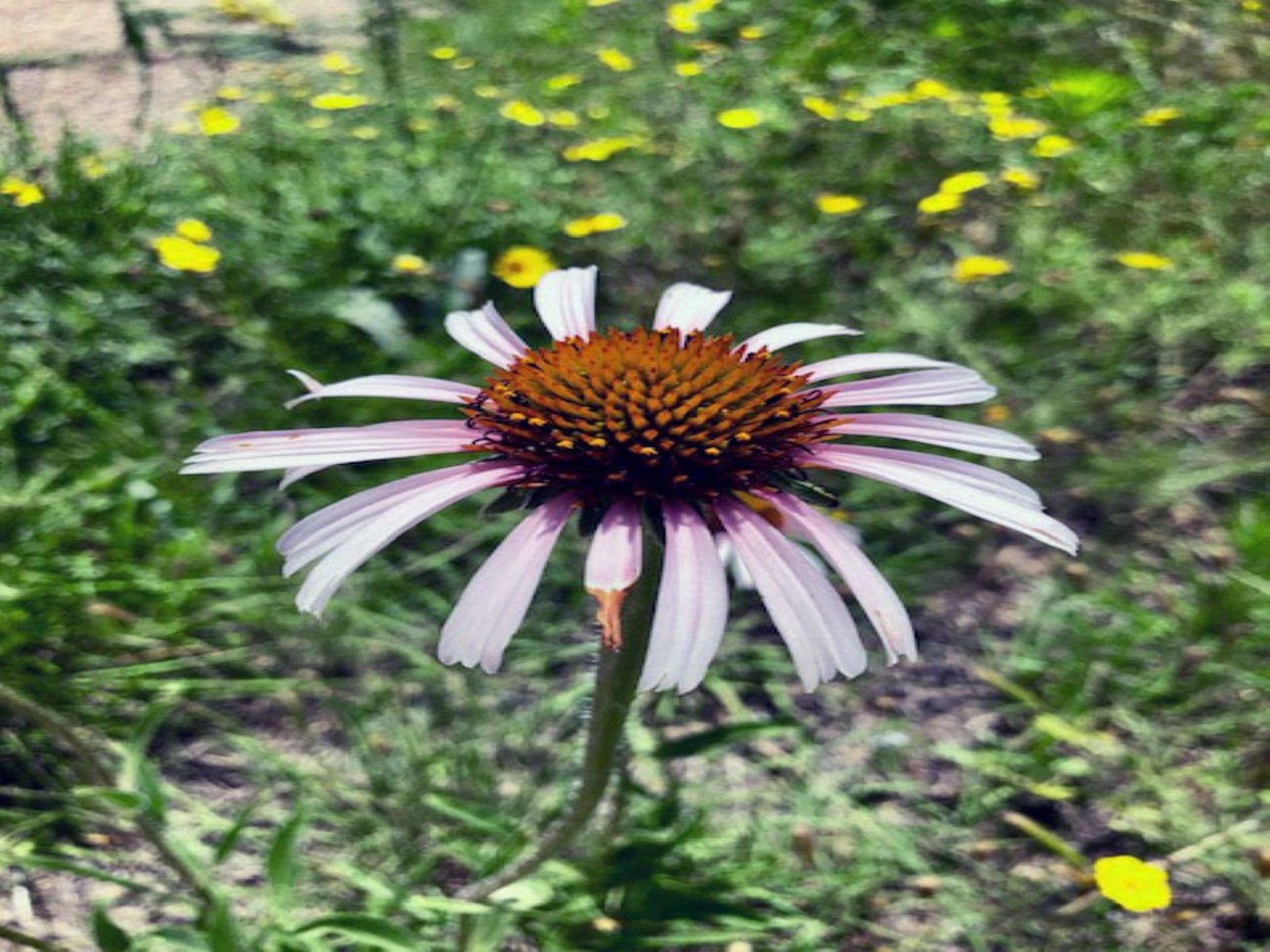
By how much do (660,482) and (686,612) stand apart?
137 millimetres

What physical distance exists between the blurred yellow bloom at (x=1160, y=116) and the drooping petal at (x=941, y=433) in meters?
Answer: 1.96

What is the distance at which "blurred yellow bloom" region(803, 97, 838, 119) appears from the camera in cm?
274

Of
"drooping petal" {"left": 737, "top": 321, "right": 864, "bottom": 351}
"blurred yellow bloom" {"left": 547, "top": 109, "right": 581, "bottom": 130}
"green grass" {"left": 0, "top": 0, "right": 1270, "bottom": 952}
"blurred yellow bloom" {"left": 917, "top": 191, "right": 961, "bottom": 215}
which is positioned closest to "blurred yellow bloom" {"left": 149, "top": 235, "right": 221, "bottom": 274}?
"green grass" {"left": 0, "top": 0, "right": 1270, "bottom": 952}

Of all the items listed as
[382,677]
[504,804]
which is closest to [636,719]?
A: [504,804]

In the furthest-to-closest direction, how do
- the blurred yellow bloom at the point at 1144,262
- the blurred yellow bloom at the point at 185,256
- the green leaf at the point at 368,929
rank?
1. the blurred yellow bloom at the point at 1144,262
2. the blurred yellow bloom at the point at 185,256
3. the green leaf at the point at 368,929

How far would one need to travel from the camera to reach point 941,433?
112 cm

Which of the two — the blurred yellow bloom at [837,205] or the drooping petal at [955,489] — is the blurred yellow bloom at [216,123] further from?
the drooping petal at [955,489]

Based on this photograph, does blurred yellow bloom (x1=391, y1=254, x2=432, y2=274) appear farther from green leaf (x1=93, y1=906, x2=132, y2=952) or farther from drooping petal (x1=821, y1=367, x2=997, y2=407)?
green leaf (x1=93, y1=906, x2=132, y2=952)

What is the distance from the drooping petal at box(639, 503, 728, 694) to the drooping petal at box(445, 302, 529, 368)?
0.35 metres

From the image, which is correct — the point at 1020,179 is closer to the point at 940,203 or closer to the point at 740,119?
the point at 940,203

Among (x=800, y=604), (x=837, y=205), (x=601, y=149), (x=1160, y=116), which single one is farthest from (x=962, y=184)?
(x=800, y=604)

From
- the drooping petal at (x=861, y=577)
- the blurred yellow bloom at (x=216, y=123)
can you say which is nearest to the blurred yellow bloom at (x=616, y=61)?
the blurred yellow bloom at (x=216, y=123)

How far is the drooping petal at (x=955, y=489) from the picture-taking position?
3.19 ft

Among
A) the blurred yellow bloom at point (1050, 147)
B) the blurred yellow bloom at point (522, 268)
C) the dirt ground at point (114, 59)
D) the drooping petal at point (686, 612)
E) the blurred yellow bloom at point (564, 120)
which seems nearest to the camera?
the drooping petal at point (686, 612)
